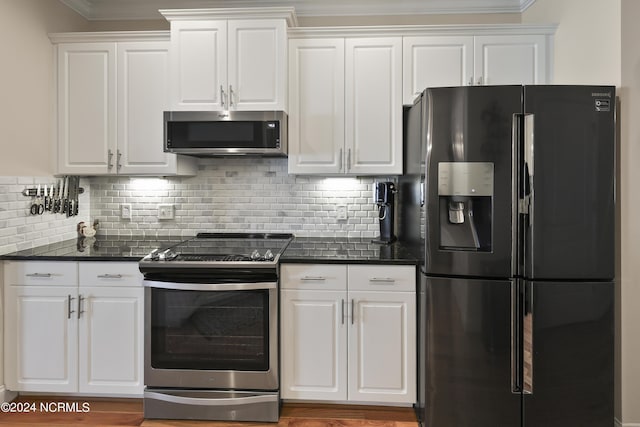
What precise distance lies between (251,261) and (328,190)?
103cm

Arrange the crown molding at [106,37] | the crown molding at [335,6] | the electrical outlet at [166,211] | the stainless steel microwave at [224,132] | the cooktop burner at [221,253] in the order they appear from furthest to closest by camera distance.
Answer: the electrical outlet at [166,211] < the crown molding at [335,6] < the crown molding at [106,37] < the stainless steel microwave at [224,132] < the cooktop burner at [221,253]

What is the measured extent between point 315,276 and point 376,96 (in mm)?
1263

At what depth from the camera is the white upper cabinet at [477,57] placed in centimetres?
273

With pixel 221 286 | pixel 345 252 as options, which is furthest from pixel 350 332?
pixel 221 286

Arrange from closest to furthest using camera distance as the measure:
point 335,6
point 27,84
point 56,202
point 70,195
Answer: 1. point 27,84
2. point 56,202
3. point 70,195
4. point 335,6

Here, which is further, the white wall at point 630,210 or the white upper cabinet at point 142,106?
the white upper cabinet at point 142,106

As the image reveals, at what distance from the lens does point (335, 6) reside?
3145mm

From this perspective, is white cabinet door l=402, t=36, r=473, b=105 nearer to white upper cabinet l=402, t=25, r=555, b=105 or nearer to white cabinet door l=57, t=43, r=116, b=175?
white upper cabinet l=402, t=25, r=555, b=105

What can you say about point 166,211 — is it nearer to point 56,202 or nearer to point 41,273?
point 56,202

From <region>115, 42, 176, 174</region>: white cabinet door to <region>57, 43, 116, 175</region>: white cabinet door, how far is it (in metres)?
0.07

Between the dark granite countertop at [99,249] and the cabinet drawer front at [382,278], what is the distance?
4.16ft

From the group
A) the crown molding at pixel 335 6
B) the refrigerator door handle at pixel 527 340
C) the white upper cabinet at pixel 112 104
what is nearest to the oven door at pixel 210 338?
the white upper cabinet at pixel 112 104

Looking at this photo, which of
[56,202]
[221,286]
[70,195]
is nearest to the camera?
[221,286]

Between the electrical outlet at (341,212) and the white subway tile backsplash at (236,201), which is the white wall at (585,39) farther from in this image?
the electrical outlet at (341,212)
